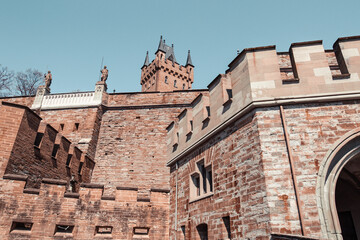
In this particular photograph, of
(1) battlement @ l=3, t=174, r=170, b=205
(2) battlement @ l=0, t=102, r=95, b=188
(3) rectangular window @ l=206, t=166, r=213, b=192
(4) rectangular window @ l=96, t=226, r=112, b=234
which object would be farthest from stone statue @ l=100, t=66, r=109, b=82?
(3) rectangular window @ l=206, t=166, r=213, b=192

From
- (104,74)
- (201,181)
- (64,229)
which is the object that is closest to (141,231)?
(64,229)

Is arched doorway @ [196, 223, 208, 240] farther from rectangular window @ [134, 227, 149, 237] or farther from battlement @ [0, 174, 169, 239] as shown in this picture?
rectangular window @ [134, 227, 149, 237]

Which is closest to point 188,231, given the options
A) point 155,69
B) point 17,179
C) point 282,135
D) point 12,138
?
point 282,135

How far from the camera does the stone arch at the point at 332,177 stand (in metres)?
4.59

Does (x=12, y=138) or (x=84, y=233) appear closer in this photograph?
(x=84, y=233)

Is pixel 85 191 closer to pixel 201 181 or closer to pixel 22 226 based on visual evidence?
pixel 22 226

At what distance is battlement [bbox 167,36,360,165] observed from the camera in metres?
5.57

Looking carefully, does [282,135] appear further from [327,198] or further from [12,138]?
[12,138]

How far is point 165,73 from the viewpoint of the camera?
41.7 m

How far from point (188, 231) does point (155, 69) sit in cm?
3624

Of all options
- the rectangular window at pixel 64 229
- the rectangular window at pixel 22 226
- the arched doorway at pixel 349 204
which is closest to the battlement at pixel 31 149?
the rectangular window at pixel 22 226

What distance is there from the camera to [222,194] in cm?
632

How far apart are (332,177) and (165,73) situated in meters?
38.1

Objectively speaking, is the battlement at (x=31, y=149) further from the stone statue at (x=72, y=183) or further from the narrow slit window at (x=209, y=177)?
the narrow slit window at (x=209, y=177)
